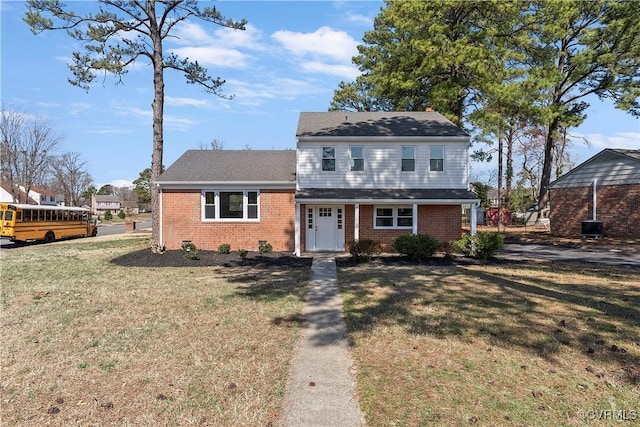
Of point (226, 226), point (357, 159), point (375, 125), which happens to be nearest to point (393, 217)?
point (357, 159)

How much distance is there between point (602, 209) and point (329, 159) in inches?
657

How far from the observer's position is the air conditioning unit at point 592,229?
2155 cm

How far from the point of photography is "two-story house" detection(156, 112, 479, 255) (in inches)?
670

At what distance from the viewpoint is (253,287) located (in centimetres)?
959

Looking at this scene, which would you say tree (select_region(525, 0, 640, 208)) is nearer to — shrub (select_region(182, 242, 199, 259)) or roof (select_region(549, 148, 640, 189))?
roof (select_region(549, 148, 640, 189))

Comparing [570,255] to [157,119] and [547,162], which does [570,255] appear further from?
[157,119]

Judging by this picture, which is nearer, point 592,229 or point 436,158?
point 436,158

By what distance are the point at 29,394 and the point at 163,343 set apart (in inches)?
66.7

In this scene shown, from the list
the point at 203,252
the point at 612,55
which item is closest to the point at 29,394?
the point at 203,252

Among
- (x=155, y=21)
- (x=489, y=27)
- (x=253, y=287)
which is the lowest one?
(x=253, y=287)

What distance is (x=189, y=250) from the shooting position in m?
15.5

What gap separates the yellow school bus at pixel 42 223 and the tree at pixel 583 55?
96.8 feet

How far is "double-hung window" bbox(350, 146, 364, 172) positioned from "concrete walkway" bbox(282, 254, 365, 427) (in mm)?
10588

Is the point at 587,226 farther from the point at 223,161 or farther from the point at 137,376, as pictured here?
the point at 137,376
